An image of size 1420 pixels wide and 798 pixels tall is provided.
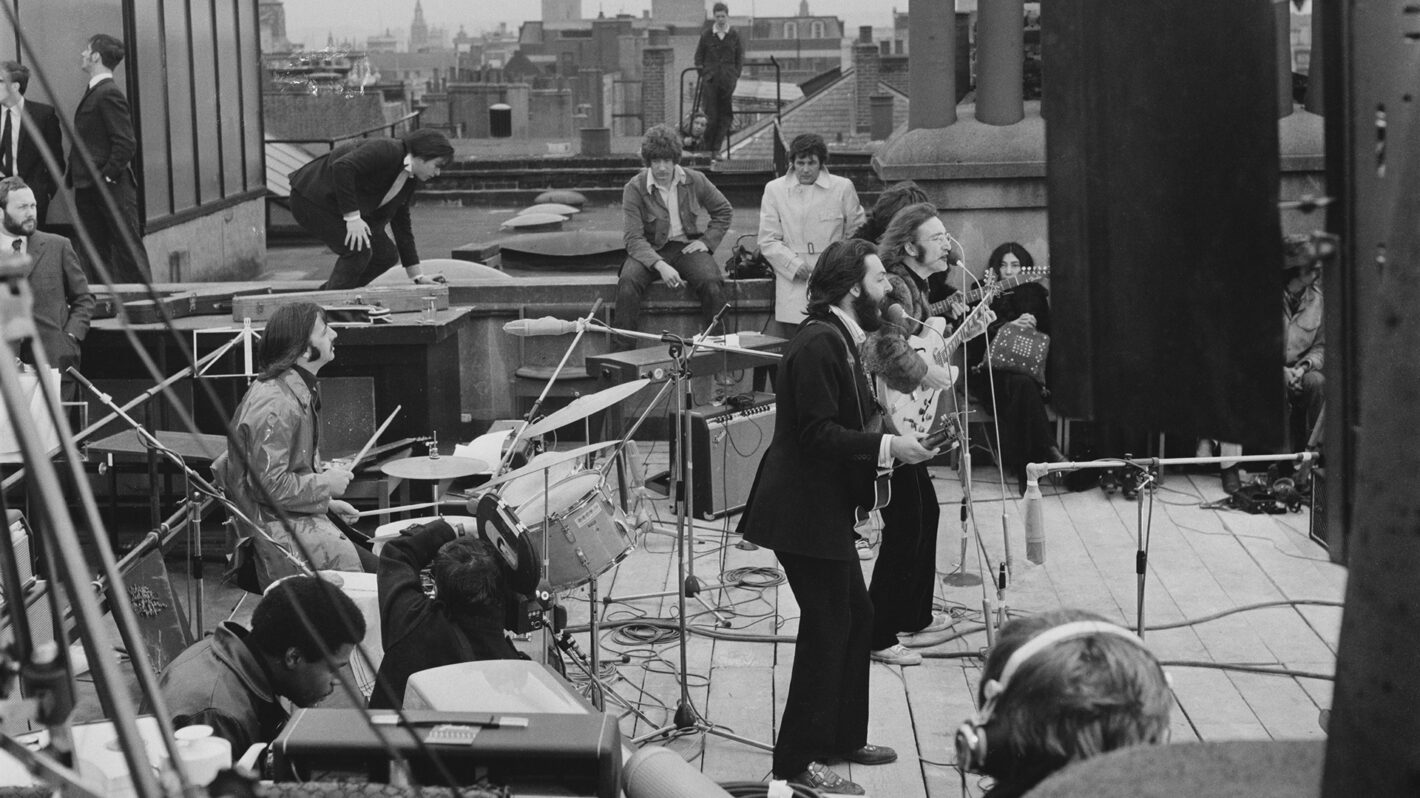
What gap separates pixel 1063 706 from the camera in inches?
105

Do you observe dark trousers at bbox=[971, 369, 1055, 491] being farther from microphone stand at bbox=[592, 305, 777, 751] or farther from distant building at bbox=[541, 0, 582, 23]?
distant building at bbox=[541, 0, 582, 23]

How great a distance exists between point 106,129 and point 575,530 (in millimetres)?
6899

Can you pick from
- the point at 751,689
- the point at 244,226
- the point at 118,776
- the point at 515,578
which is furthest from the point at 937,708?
the point at 244,226

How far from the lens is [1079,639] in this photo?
2.72 metres

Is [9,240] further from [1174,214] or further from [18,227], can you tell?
[1174,214]

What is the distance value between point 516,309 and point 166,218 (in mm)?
4013

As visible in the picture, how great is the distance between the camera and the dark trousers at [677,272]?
11.3 m

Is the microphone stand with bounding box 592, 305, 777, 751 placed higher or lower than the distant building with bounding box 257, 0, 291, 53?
lower

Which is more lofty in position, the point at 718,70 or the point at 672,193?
the point at 718,70

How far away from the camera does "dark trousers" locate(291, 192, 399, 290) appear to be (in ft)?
35.6

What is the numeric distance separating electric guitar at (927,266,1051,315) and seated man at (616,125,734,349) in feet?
5.77

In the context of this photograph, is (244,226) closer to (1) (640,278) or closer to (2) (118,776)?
(1) (640,278)

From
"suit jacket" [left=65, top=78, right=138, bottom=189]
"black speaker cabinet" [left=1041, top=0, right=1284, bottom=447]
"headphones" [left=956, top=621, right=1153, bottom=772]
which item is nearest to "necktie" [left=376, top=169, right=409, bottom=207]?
"suit jacket" [left=65, top=78, right=138, bottom=189]

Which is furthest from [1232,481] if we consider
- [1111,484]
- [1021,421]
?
[1021,421]
